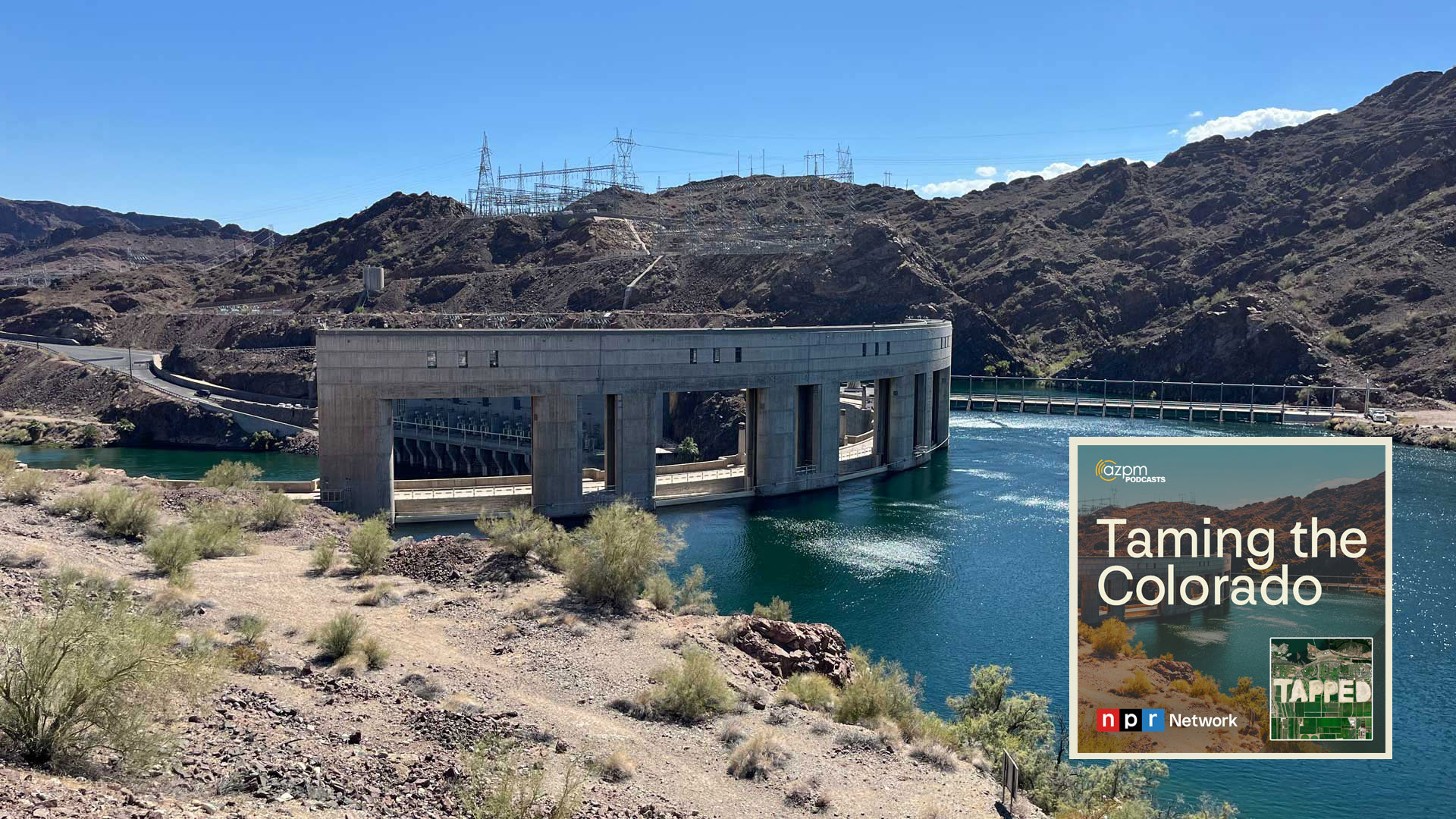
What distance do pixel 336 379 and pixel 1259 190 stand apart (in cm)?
14138

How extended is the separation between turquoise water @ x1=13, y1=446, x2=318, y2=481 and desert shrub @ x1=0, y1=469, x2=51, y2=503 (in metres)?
35.9

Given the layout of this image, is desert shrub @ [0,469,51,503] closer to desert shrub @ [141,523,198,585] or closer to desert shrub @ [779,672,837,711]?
desert shrub @ [141,523,198,585]

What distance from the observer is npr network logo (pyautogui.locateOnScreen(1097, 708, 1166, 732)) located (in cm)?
1018

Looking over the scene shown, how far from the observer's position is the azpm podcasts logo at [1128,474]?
34.3 feet

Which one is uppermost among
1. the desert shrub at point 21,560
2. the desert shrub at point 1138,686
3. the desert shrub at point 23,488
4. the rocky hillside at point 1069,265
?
the rocky hillside at point 1069,265

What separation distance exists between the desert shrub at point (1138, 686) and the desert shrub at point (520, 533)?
19179 millimetres

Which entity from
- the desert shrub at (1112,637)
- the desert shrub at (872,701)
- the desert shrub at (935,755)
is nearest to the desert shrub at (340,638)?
the desert shrub at (872,701)

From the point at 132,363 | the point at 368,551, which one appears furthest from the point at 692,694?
the point at 132,363

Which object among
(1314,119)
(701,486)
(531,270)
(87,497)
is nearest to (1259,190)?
(1314,119)

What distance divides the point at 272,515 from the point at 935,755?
76.5 feet

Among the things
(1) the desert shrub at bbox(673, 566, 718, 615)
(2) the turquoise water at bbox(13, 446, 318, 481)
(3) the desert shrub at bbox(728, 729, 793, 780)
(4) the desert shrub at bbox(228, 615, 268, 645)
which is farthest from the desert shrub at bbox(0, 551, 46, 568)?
(2) the turquoise water at bbox(13, 446, 318, 481)

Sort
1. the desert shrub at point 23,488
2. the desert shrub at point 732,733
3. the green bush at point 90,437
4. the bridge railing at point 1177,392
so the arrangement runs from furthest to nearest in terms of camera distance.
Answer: the bridge railing at point 1177,392, the green bush at point 90,437, the desert shrub at point 23,488, the desert shrub at point 732,733

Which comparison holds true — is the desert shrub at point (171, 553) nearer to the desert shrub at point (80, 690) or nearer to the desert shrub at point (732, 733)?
the desert shrub at point (80, 690)

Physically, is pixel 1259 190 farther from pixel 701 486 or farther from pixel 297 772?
pixel 297 772
